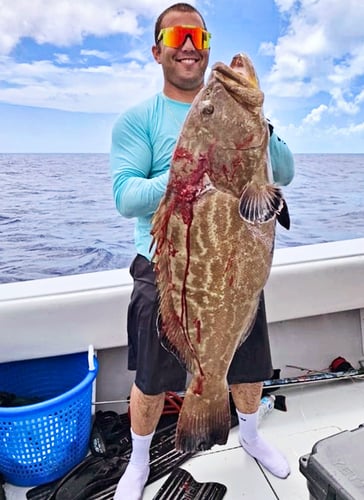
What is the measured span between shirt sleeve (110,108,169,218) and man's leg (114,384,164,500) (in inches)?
27.9

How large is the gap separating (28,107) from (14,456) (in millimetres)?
3442

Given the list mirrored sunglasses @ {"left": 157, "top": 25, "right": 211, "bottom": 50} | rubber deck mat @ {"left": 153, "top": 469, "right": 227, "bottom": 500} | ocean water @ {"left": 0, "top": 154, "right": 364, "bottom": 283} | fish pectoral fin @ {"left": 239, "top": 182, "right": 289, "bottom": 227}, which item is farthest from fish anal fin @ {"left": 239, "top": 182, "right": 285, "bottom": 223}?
ocean water @ {"left": 0, "top": 154, "right": 364, "bottom": 283}

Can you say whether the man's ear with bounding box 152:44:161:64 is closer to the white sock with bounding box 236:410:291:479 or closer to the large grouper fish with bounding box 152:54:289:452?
the large grouper fish with bounding box 152:54:289:452

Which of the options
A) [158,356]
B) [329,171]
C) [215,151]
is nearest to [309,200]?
[329,171]

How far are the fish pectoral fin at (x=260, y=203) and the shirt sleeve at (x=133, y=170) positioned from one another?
0.86ft

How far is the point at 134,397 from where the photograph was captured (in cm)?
158

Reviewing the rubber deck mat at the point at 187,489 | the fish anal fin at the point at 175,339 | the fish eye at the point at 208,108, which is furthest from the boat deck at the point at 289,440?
the fish eye at the point at 208,108

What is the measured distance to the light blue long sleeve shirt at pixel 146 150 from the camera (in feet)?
4.21

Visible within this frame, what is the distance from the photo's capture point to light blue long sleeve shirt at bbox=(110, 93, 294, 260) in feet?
4.21

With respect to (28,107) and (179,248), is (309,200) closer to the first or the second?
(28,107)

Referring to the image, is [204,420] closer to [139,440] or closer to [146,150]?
[139,440]

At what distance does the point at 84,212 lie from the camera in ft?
12.2

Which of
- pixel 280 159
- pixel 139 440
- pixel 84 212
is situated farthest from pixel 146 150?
pixel 84 212

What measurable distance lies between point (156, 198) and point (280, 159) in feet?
1.35
